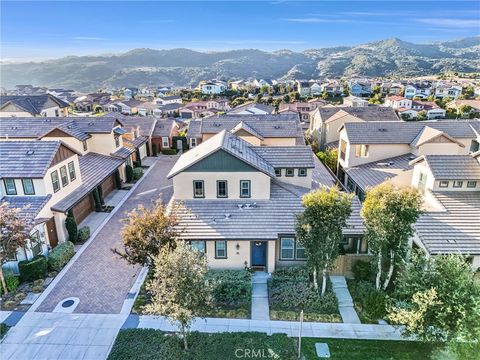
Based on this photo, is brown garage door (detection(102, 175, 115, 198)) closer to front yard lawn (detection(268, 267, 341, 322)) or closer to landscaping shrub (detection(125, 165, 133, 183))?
landscaping shrub (detection(125, 165, 133, 183))

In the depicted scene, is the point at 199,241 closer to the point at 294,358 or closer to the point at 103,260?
the point at 103,260

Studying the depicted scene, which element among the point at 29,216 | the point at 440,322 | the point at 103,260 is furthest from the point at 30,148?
the point at 440,322

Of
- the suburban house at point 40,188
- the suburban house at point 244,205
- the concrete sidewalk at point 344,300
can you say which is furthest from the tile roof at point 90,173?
the concrete sidewalk at point 344,300

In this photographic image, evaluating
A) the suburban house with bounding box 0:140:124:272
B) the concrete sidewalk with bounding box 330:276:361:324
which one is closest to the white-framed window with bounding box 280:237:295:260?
the concrete sidewalk with bounding box 330:276:361:324

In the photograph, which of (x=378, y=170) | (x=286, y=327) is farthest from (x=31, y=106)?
(x=286, y=327)

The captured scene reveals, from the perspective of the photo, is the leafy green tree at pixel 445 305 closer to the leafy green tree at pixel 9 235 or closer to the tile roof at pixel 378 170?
the tile roof at pixel 378 170
